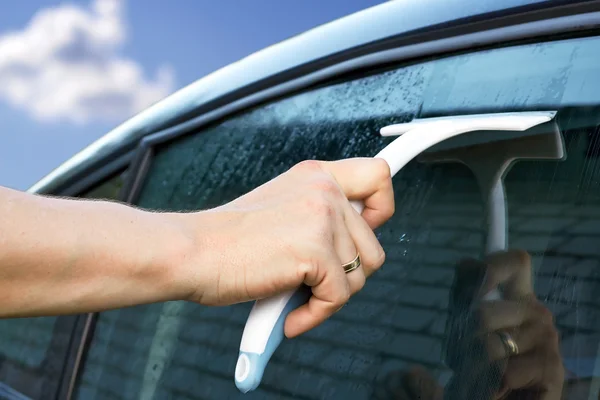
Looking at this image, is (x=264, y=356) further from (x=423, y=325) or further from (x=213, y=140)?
(x=213, y=140)

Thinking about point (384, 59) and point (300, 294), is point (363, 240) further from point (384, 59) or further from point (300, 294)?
point (384, 59)

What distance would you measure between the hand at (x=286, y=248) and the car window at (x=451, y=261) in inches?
7.8

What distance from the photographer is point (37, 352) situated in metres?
2.32

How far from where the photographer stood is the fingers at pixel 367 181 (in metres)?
1.10

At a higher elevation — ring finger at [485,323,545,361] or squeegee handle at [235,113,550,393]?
squeegee handle at [235,113,550,393]

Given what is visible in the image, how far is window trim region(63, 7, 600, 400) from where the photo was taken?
120 centimetres

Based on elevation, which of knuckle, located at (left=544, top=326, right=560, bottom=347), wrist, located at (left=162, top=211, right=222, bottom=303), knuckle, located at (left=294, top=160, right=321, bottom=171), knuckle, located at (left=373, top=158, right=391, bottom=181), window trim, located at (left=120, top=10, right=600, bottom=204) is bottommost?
knuckle, located at (left=544, top=326, right=560, bottom=347)

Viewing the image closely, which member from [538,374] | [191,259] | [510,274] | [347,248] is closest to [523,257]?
[510,274]

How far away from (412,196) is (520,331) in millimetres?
303

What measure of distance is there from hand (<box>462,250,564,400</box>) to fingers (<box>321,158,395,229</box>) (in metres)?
0.18

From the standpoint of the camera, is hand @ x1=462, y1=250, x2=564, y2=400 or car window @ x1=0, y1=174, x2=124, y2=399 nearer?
hand @ x1=462, y1=250, x2=564, y2=400

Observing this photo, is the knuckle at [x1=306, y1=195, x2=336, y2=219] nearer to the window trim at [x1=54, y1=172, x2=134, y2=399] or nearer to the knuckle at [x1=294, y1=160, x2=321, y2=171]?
the knuckle at [x1=294, y1=160, x2=321, y2=171]

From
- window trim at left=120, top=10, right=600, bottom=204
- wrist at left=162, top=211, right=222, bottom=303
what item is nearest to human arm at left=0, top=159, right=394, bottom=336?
wrist at left=162, top=211, right=222, bottom=303

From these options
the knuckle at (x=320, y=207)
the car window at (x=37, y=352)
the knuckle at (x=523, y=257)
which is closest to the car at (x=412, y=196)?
the knuckle at (x=523, y=257)
